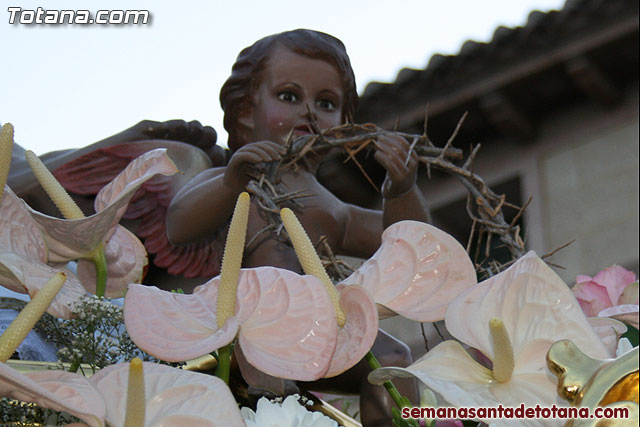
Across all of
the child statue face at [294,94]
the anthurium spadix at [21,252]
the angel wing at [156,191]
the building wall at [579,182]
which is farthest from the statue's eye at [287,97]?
the building wall at [579,182]

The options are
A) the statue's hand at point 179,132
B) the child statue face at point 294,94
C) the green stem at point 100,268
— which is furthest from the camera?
the statue's hand at point 179,132

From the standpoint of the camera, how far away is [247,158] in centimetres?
103

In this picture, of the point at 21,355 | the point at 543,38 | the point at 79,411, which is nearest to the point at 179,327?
the point at 79,411

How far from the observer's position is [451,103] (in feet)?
9.40

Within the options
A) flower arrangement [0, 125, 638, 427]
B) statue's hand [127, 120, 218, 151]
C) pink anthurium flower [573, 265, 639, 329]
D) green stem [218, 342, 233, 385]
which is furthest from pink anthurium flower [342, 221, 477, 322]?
statue's hand [127, 120, 218, 151]

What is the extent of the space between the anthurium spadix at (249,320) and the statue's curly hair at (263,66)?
→ 0.64 m

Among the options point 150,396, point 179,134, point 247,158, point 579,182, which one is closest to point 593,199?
point 579,182

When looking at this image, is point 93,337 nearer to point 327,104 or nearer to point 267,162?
point 267,162

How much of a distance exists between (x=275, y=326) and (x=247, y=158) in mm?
392

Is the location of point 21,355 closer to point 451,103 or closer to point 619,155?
point 451,103

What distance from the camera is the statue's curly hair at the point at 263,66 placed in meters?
1.32

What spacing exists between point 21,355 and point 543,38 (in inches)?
84.3

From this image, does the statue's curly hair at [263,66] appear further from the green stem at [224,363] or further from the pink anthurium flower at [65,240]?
the green stem at [224,363]

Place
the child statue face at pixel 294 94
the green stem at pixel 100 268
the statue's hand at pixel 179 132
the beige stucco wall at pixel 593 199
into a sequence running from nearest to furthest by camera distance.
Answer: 1. the green stem at pixel 100 268
2. the child statue face at pixel 294 94
3. the statue's hand at pixel 179 132
4. the beige stucco wall at pixel 593 199
